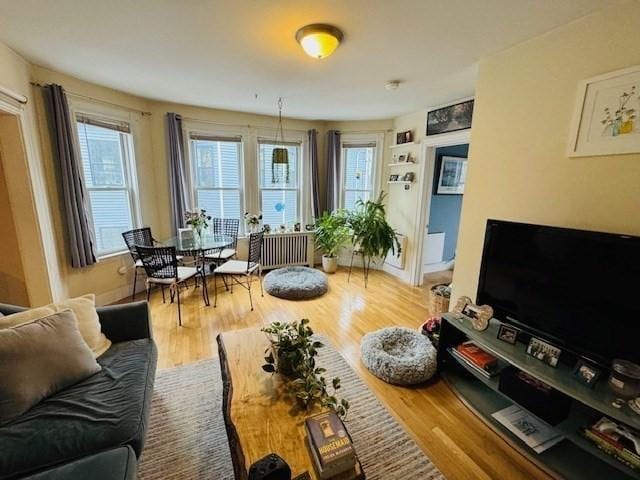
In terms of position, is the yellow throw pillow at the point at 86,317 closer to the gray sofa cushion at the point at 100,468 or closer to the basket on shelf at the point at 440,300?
the gray sofa cushion at the point at 100,468

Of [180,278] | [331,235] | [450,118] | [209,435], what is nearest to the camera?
[209,435]

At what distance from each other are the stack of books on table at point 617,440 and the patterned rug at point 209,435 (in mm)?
779

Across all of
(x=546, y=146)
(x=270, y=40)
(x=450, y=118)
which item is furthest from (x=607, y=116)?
(x=270, y=40)

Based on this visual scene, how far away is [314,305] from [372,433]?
A: 1.85 meters

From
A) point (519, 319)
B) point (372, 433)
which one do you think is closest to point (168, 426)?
point (372, 433)

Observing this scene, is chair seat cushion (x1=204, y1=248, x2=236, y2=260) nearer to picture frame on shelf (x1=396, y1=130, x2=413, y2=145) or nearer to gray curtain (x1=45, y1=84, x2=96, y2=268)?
gray curtain (x1=45, y1=84, x2=96, y2=268)

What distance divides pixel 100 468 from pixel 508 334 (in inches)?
87.2

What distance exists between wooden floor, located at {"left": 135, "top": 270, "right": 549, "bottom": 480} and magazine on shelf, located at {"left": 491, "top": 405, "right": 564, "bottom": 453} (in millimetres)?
105

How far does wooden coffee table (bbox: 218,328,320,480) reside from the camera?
110 cm

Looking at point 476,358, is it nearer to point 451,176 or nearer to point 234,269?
point 234,269

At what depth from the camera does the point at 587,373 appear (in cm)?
142

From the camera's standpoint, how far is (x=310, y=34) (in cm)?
179

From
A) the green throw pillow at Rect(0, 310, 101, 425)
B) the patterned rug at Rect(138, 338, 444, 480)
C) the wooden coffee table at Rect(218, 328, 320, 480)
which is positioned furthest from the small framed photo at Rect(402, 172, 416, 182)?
the green throw pillow at Rect(0, 310, 101, 425)

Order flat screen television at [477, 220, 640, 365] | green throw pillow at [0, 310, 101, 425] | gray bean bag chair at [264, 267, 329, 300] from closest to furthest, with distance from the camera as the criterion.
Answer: green throw pillow at [0, 310, 101, 425]
flat screen television at [477, 220, 640, 365]
gray bean bag chair at [264, 267, 329, 300]
